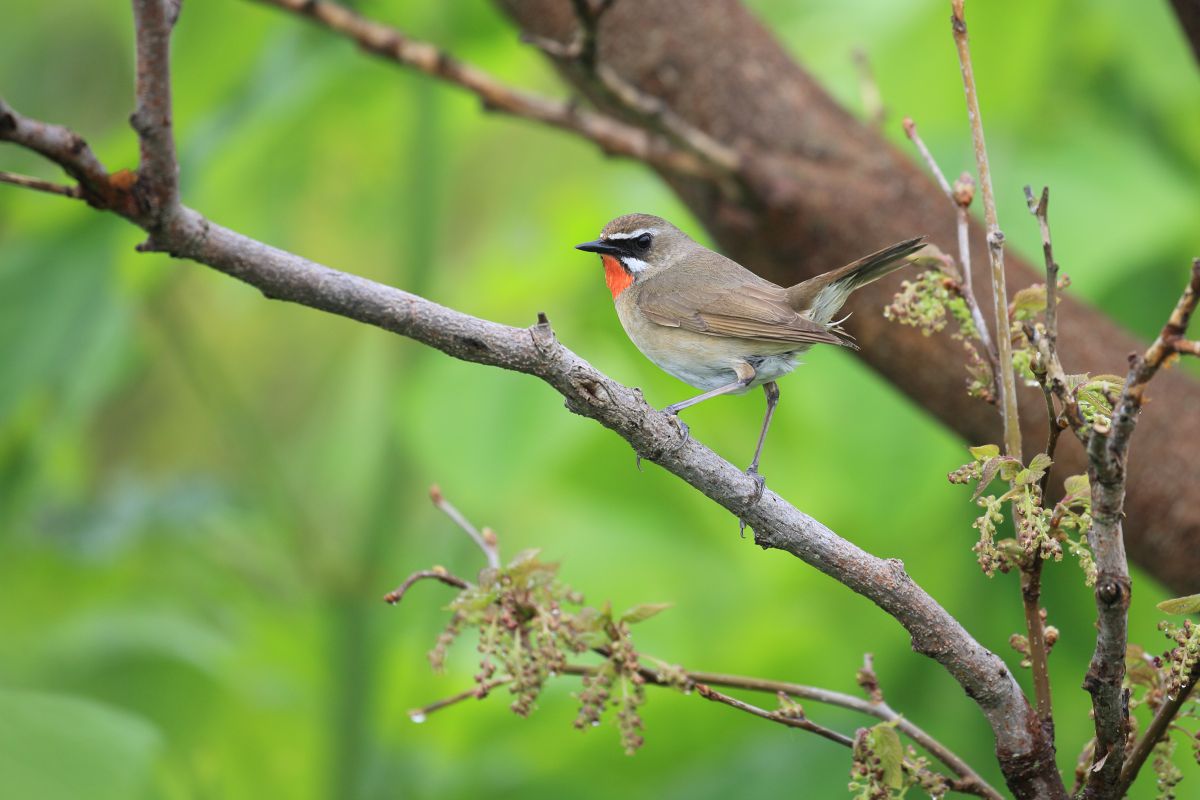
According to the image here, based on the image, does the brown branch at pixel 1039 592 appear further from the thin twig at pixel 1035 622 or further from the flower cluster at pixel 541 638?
the flower cluster at pixel 541 638

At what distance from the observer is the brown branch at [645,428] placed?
177 cm

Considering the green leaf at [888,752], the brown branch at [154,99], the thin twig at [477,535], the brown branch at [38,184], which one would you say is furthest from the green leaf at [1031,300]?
the brown branch at [38,184]

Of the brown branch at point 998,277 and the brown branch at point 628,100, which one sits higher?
the brown branch at point 628,100

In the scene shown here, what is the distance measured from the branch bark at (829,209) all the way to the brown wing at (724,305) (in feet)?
1.00

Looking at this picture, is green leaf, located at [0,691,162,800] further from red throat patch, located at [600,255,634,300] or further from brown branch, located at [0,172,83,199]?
brown branch, located at [0,172,83,199]

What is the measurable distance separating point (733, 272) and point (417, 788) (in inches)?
102

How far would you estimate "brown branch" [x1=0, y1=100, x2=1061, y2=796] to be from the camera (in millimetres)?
1769

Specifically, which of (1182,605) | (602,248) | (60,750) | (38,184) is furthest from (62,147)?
(60,750)

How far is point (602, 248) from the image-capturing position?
3.53 m

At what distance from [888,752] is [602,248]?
2.01m

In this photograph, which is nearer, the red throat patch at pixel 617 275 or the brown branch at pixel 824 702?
the brown branch at pixel 824 702

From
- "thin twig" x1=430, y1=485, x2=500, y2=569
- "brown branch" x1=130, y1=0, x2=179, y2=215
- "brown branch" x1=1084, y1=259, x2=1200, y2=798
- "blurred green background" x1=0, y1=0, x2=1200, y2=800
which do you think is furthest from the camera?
"blurred green background" x1=0, y1=0, x2=1200, y2=800

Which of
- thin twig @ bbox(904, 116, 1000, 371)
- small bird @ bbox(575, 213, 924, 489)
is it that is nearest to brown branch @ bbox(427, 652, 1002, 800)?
thin twig @ bbox(904, 116, 1000, 371)

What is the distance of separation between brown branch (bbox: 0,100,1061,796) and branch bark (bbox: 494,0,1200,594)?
5.32 feet
